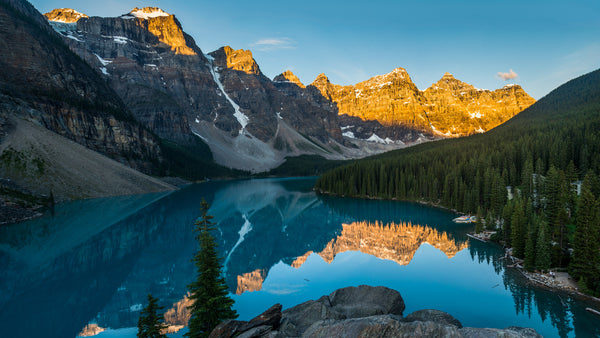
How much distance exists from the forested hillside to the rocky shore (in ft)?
50.8

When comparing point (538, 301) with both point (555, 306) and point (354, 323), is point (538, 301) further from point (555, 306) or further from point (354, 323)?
point (354, 323)

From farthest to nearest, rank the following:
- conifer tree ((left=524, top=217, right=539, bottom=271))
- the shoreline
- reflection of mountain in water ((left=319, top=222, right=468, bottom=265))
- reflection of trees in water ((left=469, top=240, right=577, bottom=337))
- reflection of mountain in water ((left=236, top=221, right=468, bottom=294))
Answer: reflection of mountain in water ((left=319, top=222, right=468, bottom=265)) < reflection of mountain in water ((left=236, top=221, right=468, bottom=294)) < conifer tree ((left=524, top=217, right=539, bottom=271)) < the shoreline < reflection of trees in water ((left=469, top=240, right=577, bottom=337))

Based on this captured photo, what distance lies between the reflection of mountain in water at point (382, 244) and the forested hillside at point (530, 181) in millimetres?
7030

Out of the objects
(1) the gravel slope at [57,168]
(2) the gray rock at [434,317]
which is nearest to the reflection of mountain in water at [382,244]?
(2) the gray rock at [434,317]

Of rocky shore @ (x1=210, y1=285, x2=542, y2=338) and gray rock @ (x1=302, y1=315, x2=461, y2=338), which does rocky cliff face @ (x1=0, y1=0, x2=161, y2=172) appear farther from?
gray rock @ (x1=302, y1=315, x2=461, y2=338)

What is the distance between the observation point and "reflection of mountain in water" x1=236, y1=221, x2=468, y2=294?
89.9 feet

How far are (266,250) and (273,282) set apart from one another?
11.8 m

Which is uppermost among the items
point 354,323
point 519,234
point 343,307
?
point 354,323

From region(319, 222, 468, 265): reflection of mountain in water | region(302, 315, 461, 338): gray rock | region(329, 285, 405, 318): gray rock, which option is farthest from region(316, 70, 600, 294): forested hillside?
region(302, 315, 461, 338): gray rock

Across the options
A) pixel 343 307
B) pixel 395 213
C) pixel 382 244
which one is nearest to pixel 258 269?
pixel 343 307

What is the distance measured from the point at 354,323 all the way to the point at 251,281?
17316mm

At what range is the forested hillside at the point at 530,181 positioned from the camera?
23.8 metres

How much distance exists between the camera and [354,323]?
32.2ft

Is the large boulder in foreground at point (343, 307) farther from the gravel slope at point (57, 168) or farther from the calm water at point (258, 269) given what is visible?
the gravel slope at point (57, 168)
